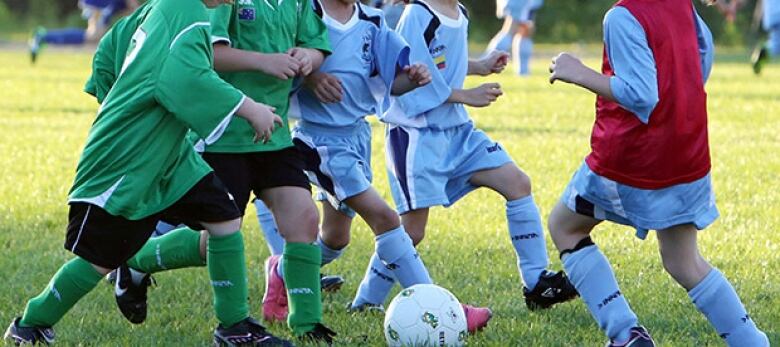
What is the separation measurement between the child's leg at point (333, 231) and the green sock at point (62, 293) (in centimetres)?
117

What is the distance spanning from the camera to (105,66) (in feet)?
14.6

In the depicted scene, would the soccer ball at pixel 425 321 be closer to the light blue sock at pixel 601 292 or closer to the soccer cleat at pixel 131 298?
the light blue sock at pixel 601 292

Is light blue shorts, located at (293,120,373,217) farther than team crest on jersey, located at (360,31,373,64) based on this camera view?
No

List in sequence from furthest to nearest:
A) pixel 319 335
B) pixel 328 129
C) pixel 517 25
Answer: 1. pixel 517 25
2. pixel 328 129
3. pixel 319 335

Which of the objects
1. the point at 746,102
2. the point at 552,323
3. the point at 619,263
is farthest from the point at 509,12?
the point at 552,323

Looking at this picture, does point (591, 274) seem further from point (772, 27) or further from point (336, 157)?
point (772, 27)

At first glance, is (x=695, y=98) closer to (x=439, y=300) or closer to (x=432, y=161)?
(x=439, y=300)

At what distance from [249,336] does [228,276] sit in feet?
0.68

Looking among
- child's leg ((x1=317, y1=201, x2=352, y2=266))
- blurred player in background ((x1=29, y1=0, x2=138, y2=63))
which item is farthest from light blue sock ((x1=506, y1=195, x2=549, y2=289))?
blurred player in background ((x1=29, y1=0, x2=138, y2=63))

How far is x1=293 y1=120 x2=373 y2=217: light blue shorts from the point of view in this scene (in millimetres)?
4883

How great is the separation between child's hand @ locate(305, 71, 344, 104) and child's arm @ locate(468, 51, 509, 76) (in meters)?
0.82

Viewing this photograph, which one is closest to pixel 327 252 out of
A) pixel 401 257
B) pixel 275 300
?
pixel 275 300

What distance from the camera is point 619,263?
19.8 feet

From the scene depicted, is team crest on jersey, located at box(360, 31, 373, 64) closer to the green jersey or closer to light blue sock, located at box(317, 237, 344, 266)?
light blue sock, located at box(317, 237, 344, 266)
